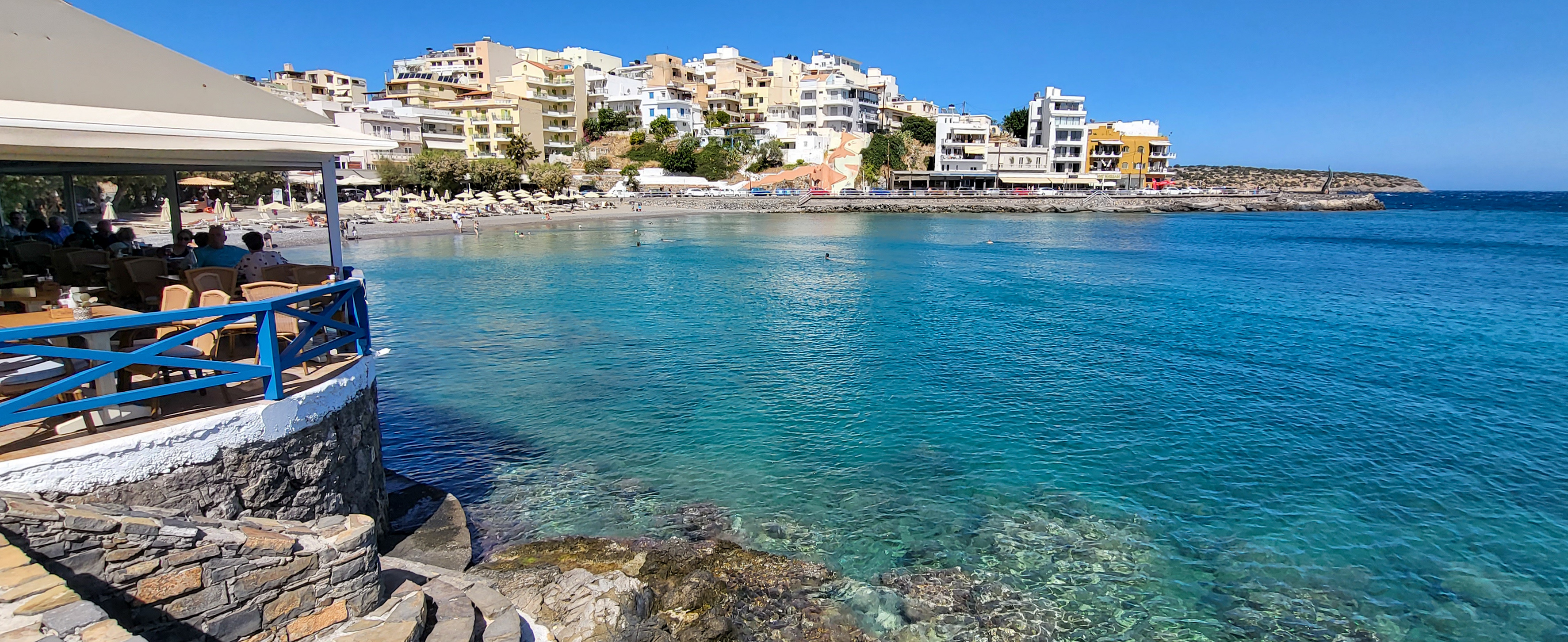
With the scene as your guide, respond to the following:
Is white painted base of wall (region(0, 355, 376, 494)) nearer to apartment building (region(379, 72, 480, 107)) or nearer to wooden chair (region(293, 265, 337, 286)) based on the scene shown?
wooden chair (region(293, 265, 337, 286))

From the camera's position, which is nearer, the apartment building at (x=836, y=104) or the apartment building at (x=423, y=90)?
the apartment building at (x=423, y=90)

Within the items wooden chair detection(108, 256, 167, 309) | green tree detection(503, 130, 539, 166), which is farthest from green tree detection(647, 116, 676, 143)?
wooden chair detection(108, 256, 167, 309)

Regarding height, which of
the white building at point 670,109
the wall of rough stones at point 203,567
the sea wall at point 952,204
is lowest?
the wall of rough stones at point 203,567

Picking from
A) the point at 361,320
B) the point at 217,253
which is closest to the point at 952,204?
the point at 217,253

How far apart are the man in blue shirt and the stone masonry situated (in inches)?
128

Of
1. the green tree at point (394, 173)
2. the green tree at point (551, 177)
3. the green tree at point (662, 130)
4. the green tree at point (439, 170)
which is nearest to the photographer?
the green tree at point (439, 170)

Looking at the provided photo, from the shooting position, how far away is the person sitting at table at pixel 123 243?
33.7 ft

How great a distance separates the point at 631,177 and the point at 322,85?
4789 cm

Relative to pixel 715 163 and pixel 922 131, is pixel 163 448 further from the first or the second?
pixel 922 131

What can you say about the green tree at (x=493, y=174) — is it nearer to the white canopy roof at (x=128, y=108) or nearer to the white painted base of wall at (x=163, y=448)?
the white canopy roof at (x=128, y=108)

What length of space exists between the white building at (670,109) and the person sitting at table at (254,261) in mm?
111996

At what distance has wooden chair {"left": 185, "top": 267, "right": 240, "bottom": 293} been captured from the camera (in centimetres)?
763

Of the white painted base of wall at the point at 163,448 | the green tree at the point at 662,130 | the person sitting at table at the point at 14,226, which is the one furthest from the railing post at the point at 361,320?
the green tree at the point at 662,130

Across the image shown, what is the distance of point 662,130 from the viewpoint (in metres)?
116
